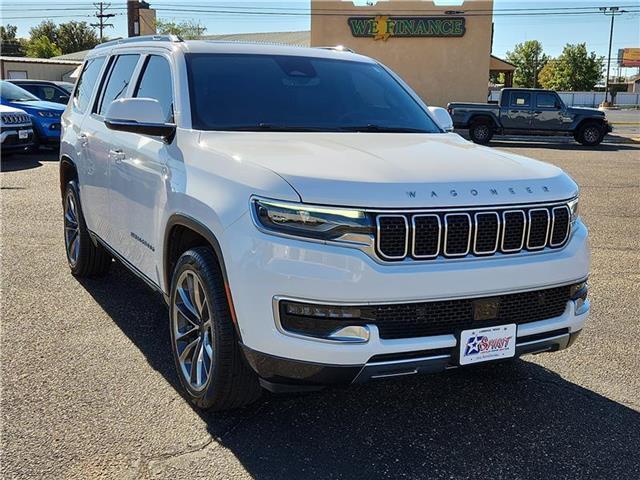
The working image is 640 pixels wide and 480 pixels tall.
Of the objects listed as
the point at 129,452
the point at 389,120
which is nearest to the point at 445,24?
the point at 389,120

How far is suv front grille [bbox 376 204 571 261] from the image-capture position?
2.88 m

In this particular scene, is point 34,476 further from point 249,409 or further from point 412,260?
point 412,260

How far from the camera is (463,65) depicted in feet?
101

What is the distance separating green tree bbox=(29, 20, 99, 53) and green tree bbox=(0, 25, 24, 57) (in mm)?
3586

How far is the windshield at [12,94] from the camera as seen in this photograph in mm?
16516

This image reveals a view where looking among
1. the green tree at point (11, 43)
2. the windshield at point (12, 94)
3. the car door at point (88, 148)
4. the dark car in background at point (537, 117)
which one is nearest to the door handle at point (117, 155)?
the car door at point (88, 148)

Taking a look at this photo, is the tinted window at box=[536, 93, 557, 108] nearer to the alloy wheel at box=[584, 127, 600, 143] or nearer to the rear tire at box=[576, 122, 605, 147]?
the rear tire at box=[576, 122, 605, 147]

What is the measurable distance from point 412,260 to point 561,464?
1225mm

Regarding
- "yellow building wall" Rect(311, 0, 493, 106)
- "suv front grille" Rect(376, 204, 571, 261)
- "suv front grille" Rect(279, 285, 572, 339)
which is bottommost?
"suv front grille" Rect(279, 285, 572, 339)

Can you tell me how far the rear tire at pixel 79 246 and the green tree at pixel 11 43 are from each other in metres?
93.9

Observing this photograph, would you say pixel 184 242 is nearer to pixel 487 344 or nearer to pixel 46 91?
pixel 487 344

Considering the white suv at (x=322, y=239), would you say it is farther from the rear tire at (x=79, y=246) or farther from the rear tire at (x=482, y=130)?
the rear tire at (x=482, y=130)

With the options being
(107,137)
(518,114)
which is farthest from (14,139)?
(518,114)

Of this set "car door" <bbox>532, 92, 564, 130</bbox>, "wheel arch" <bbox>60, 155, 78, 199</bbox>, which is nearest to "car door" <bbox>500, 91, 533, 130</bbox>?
"car door" <bbox>532, 92, 564, 130</bbox>
